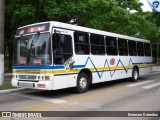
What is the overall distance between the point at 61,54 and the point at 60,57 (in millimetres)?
136

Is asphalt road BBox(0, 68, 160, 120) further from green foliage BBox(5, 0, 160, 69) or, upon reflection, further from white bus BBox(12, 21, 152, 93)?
green foliage BBox(5, 0, 160, 69)

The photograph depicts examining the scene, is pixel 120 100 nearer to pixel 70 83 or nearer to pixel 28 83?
pixel 70 83

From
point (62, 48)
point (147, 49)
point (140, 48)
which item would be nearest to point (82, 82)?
point (62, 48)

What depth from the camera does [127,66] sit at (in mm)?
16812

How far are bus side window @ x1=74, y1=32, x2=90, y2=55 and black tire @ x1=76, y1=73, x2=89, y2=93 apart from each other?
3.42 feet

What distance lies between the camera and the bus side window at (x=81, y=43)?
39.7ft

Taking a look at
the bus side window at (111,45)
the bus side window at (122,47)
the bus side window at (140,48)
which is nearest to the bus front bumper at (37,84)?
the bus side window at (111,45)

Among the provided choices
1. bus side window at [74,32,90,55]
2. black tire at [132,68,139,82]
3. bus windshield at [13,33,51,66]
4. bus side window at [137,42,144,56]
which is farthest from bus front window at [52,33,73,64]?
bus side window at [137,42,144,56]

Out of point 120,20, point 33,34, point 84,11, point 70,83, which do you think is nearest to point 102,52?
point 70,83

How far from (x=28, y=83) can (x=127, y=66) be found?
7628 mm

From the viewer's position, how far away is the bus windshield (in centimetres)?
1072

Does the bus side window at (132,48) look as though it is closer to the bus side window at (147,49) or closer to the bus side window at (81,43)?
the bus side window at (147,49)

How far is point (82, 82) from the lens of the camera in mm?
12398

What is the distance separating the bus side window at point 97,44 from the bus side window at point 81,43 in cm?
45
